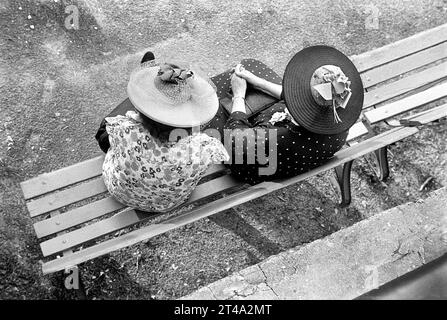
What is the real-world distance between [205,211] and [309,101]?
0.90m

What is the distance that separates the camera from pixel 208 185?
157 inches

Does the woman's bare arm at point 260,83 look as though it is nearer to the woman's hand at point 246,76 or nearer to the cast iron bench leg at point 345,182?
the woman's hand at point 246,76

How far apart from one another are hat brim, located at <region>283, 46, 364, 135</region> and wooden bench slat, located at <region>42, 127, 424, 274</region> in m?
0.47

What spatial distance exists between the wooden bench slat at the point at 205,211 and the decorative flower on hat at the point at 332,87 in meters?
0.57

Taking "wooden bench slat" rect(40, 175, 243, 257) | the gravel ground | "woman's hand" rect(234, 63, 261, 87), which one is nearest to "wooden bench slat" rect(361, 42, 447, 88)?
the gravel ground

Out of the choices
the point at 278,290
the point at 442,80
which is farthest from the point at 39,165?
the point at 442,80

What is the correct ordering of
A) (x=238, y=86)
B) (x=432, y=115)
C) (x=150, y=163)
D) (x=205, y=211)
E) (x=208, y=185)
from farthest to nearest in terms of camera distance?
(x=432, y=115), (x=238, y=86), (x=208, y=185), (x=205, y=211), (x=150, y=163)

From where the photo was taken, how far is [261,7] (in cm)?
547

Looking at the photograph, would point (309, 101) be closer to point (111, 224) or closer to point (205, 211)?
point (205, 211)

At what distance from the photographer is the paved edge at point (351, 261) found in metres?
4.02

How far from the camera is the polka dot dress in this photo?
3795 millimetres

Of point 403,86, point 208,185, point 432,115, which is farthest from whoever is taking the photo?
point 403,86

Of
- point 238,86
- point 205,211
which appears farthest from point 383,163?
point 205,211

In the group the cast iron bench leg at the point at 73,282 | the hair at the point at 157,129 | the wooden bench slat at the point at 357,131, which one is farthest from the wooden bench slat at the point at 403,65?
the cast iron bench leg at the point at 73,282
